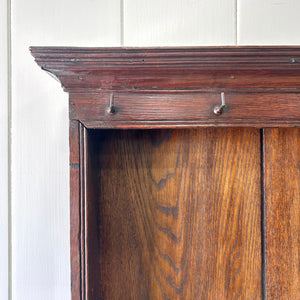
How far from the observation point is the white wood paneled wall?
2.31 ft

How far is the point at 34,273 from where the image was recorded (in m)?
0.70

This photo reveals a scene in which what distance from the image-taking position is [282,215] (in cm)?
58

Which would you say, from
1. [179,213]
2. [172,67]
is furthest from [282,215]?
[172,67]

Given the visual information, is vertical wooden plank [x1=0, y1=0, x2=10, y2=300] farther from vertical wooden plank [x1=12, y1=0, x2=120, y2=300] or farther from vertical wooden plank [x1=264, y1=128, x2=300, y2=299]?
vertical wooden plank [x1=264, y1=128, x2=300, y2=299]

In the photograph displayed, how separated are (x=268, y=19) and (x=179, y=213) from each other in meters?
0.48

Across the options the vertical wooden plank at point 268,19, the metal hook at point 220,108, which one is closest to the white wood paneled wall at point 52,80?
the vertical wooden plank at point 268,19

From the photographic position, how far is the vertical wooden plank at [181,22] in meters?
0.71

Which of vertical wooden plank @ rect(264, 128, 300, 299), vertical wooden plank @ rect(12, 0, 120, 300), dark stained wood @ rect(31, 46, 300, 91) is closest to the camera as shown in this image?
dark stained wood @ rect(31, 46, 300, 91)

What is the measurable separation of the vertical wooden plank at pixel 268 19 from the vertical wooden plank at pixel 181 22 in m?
0.03

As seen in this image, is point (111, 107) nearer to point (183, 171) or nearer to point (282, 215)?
point (183, 171)

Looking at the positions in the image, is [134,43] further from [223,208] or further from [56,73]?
[223,208]

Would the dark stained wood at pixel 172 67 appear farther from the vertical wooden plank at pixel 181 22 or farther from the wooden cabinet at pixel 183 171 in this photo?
the vertical wooden plank at pixel 181 22

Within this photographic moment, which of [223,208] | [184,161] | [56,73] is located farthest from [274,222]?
[56,73]

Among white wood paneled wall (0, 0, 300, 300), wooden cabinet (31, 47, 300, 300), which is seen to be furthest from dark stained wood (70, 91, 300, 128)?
white wood paneled wall (0, 0, 300, 300)
